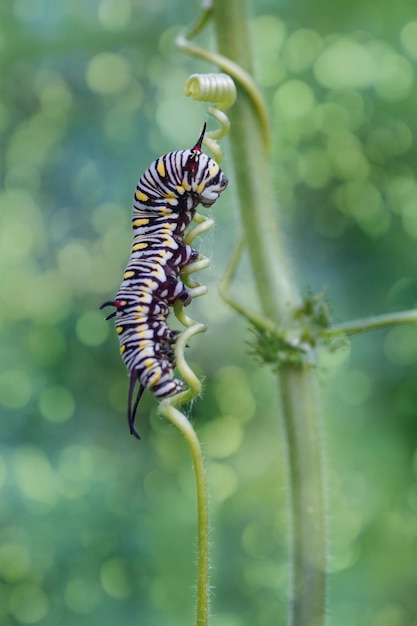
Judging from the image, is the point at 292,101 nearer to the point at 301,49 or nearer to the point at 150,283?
the point at 301,49

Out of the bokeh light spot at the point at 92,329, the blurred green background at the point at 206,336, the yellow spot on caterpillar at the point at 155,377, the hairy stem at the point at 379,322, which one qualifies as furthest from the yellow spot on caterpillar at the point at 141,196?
the bokeh light spot at the point at 92,329

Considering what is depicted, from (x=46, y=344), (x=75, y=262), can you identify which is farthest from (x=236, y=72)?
(x=46, y=344)


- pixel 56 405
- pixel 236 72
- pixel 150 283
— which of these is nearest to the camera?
pixel 150 283

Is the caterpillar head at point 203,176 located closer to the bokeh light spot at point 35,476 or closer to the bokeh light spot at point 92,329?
the bokeh light spot at point 92,329

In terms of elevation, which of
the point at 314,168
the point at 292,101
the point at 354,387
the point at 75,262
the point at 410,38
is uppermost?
the point at 410,38

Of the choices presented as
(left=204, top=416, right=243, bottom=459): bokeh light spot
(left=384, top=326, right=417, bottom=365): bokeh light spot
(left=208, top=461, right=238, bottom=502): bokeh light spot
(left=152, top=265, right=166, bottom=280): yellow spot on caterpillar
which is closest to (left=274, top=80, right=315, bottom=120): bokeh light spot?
(left=384, top=326, right=417, bottom=365): bokeh light spot

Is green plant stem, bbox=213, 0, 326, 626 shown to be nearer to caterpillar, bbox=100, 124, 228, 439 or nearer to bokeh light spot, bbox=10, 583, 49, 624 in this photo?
caterpillar, bbox=100, 124, 228, 439
